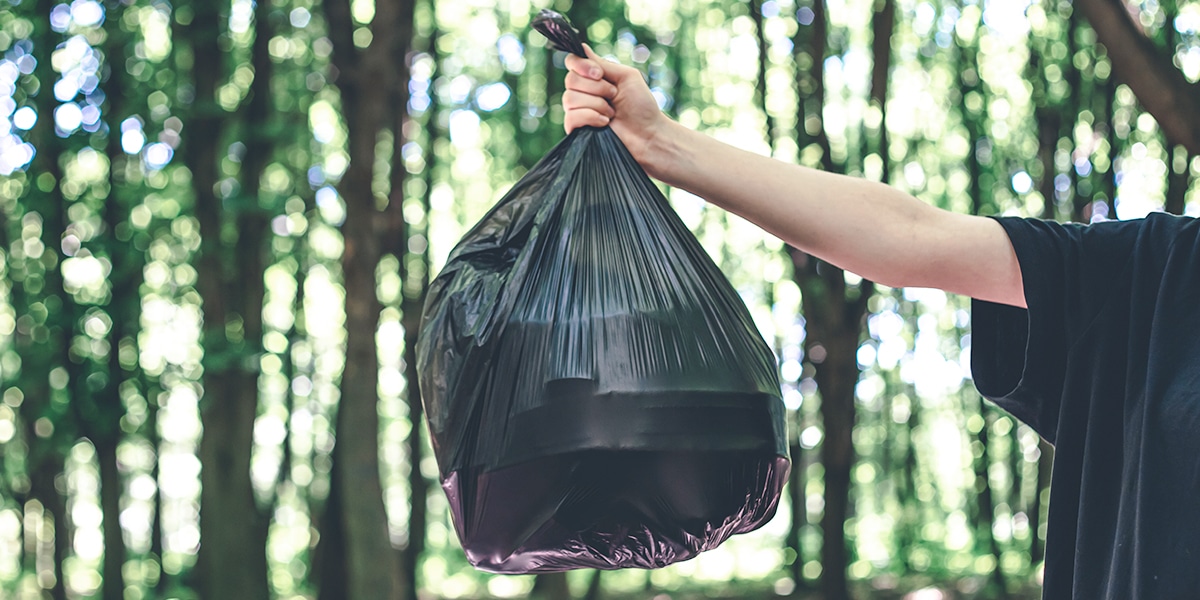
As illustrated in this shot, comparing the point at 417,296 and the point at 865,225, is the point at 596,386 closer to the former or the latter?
the point at 865,225

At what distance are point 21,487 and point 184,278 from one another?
9.32 feet

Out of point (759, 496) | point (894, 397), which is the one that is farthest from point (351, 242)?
point (894, 397)

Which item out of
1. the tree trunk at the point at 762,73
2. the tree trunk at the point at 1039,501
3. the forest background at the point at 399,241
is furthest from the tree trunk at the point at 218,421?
the tree trunk at the point at 1039,501

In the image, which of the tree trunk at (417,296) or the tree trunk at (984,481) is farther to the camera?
the tree trunk at (984,481)

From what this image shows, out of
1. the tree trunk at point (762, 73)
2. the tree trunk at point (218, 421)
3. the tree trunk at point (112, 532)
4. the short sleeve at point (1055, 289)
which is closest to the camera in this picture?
the short sleeve at point (1055, 289)

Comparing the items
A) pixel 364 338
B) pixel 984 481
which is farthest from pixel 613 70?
pixel 984 481

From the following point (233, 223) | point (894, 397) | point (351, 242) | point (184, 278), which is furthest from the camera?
point (894, 397)

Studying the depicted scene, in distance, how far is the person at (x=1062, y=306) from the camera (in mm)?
1368

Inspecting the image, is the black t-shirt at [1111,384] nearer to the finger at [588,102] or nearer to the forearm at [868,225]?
the forearm at [868,225]

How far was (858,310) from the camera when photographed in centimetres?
853

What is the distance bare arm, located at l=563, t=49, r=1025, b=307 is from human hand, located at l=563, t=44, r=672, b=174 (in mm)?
130

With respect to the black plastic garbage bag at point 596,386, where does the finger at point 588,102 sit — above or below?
above

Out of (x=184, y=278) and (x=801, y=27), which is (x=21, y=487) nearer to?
(x=184, y=278)

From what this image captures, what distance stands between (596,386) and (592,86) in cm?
50
